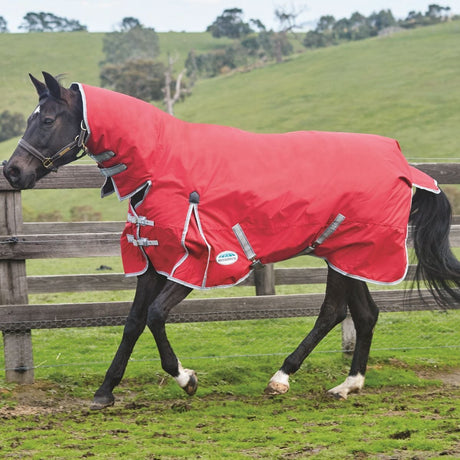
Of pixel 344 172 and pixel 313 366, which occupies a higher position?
pixel 344 172

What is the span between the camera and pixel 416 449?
3826 mm

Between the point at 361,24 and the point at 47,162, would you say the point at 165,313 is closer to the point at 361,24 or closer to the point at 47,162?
the point at 47,162

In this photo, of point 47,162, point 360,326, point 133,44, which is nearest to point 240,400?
point 360,326

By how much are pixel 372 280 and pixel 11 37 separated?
296 feet

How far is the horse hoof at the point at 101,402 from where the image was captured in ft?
16.0

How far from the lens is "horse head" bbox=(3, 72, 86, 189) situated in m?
4.56

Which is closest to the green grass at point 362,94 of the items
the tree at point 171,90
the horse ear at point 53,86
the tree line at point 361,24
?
the tree at point 171,90

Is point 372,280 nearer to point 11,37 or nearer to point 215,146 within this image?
point 215,146

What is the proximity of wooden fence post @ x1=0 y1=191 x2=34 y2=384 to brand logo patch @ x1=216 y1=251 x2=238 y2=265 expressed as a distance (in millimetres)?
1847

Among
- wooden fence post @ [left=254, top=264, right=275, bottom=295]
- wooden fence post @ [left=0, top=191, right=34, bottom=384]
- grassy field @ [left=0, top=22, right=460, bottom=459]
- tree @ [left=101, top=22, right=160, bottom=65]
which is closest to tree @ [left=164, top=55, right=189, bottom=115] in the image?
tree @ [left=101, top=22, right=160, bottom=65]

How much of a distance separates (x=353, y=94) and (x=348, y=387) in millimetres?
45815

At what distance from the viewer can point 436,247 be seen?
544 centimetres

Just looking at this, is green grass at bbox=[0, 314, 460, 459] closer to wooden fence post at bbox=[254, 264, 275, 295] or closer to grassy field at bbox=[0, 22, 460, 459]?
grassy field at bbox=[0, 22, 460, 459]

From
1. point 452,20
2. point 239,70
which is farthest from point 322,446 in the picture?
point 452,20
